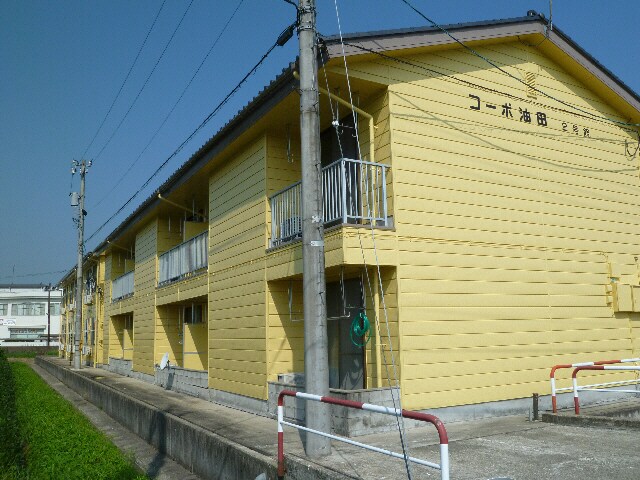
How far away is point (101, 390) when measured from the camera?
15633 millimetres

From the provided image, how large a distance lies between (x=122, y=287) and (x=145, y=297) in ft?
15.5

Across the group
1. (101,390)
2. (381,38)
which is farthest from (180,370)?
(381,38)

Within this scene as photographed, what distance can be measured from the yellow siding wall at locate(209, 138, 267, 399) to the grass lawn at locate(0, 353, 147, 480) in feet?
9.36

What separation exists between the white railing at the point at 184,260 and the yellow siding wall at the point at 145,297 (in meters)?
Result: 1.24

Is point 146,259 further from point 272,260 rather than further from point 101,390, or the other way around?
point 272,260

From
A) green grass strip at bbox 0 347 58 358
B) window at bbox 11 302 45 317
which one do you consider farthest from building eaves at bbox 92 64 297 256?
window at bbox 11 302 45 317

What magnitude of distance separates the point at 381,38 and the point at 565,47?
4.75 meters

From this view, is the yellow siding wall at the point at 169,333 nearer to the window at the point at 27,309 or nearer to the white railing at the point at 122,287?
the white railing at the point at 122,287

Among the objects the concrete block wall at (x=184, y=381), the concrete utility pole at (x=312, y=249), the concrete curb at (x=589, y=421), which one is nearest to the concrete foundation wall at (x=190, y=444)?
the concrete utility pole at (x=312, y=249)

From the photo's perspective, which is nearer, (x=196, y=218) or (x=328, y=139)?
(x=328, y=139)

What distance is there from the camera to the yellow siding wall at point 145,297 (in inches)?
767

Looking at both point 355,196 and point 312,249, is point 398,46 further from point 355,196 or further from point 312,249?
point 312,249

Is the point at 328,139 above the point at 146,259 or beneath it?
above

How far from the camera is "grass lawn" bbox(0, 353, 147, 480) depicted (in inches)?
322
